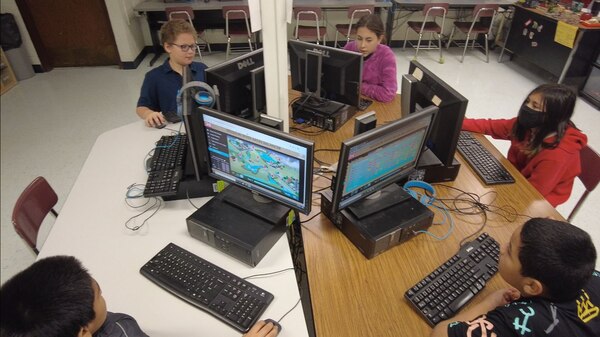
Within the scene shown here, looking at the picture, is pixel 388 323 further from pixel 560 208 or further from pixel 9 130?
pixel 9 130

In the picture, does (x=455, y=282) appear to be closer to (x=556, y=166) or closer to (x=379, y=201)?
(x=379, y=201)

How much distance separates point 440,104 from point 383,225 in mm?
605

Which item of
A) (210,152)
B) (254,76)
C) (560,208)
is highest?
(254,76)

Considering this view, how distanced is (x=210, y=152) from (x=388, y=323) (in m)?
0.87

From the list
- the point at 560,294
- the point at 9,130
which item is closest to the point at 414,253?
the point at 560,294

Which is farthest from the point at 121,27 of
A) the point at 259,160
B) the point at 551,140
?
the point at 551,140

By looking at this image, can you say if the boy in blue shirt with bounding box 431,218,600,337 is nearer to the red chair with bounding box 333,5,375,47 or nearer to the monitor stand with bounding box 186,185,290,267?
the monitor stand with bounding box 186,185,290,267

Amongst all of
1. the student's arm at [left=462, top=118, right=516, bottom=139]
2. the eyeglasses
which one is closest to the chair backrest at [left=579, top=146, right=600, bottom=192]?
the student's arm at [left=462, top=118, right=516, bottom=139]

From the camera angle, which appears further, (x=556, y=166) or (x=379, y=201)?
(x=556, y=166)

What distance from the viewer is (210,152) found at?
139cm

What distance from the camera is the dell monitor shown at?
150 centimetres

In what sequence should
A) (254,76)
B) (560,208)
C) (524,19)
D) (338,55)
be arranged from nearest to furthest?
1. (254,76)
2. (338,55)
3. (560,208)
4. (524,19)

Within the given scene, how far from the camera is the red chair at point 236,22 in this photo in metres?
4.80

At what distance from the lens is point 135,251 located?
1359mm
